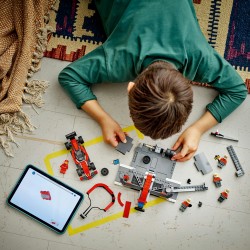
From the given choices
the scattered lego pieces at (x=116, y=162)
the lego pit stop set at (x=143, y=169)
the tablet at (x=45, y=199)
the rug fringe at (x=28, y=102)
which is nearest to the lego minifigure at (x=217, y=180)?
the lego pit stop set at (x=143, y=169)

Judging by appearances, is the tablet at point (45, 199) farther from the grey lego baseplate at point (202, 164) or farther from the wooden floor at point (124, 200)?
the grey lego baseplate at point (202, 164)

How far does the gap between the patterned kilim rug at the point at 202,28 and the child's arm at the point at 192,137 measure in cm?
23

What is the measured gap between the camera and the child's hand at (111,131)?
4.09 feet

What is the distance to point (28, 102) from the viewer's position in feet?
4.27

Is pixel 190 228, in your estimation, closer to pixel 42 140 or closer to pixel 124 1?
pixel 42 140

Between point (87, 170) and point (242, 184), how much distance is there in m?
0.54

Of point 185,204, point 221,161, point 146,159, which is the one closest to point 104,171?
point 146,159

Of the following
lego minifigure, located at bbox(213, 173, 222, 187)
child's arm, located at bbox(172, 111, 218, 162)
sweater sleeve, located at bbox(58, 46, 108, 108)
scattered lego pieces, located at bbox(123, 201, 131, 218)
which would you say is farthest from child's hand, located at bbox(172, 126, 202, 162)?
sweater sleeve, located at bbox(58, 46, 108, 108)

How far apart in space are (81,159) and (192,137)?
0.39 metres

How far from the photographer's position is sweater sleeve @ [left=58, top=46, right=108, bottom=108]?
1.17m

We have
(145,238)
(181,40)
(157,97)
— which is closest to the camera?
(157,97)

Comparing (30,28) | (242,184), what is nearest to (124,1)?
(30,28)

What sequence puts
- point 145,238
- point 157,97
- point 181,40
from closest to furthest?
1. point 157,97
2. point 181,40
3. point 145,238

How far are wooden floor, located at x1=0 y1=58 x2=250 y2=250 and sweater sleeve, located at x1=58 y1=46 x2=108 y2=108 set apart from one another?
0.08m
